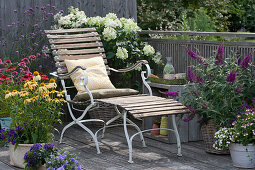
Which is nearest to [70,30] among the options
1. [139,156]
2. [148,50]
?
[148,50]

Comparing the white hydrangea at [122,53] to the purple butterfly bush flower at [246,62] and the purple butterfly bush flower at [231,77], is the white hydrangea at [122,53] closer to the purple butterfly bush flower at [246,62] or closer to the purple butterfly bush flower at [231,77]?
the purple butterfly bush flower at [246,62]

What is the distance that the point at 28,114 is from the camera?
4305 millimetres

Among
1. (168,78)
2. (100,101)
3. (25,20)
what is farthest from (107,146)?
(25,20)

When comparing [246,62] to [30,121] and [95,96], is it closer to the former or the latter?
[95,96]

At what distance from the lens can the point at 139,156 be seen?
182 inches

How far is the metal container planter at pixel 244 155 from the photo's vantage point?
415cm

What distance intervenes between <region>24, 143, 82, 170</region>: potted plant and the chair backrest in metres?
1.61

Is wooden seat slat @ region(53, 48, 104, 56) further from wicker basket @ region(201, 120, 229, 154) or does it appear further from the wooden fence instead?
wicker basket @ region(201, 120, 229, 154)

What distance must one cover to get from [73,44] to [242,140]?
8.18ft

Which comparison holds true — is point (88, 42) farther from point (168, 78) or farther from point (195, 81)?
point (195, 81)

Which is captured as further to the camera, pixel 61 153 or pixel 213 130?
pixel 213 130

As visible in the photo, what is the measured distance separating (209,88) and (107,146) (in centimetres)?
123

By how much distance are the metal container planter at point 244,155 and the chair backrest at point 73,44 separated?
204 cm

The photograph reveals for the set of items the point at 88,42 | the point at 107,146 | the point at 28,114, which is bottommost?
the point at 107,146
